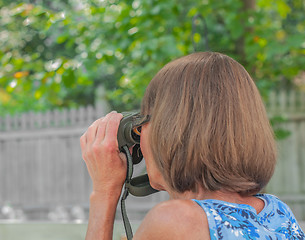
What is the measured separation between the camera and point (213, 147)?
82 cm

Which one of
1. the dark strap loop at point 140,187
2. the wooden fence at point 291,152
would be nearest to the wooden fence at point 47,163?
the wooden fence at point 291,152

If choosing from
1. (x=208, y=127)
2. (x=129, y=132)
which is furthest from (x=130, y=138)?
(x=208, y=127)

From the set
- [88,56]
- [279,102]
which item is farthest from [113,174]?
[279,102]

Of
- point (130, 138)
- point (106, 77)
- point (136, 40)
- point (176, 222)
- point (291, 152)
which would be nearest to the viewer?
point (176, 222)

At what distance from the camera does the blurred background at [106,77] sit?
8.89ft

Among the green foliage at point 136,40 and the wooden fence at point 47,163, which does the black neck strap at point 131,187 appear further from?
the wooden fence at point 47,163

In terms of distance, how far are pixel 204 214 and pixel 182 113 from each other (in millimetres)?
211

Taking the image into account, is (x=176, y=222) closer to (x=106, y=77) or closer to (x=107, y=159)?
(x=107, y=159)

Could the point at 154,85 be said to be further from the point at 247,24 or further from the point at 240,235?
the point at 247,24

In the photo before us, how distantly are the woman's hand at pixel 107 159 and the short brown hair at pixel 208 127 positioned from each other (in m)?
0.14

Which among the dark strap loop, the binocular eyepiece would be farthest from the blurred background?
the binocular eyepiece

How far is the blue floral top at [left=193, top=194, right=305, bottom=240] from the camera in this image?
727 mm

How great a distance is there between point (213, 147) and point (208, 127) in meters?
0.04

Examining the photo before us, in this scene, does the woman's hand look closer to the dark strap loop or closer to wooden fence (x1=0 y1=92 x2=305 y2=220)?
the dark strap loop
